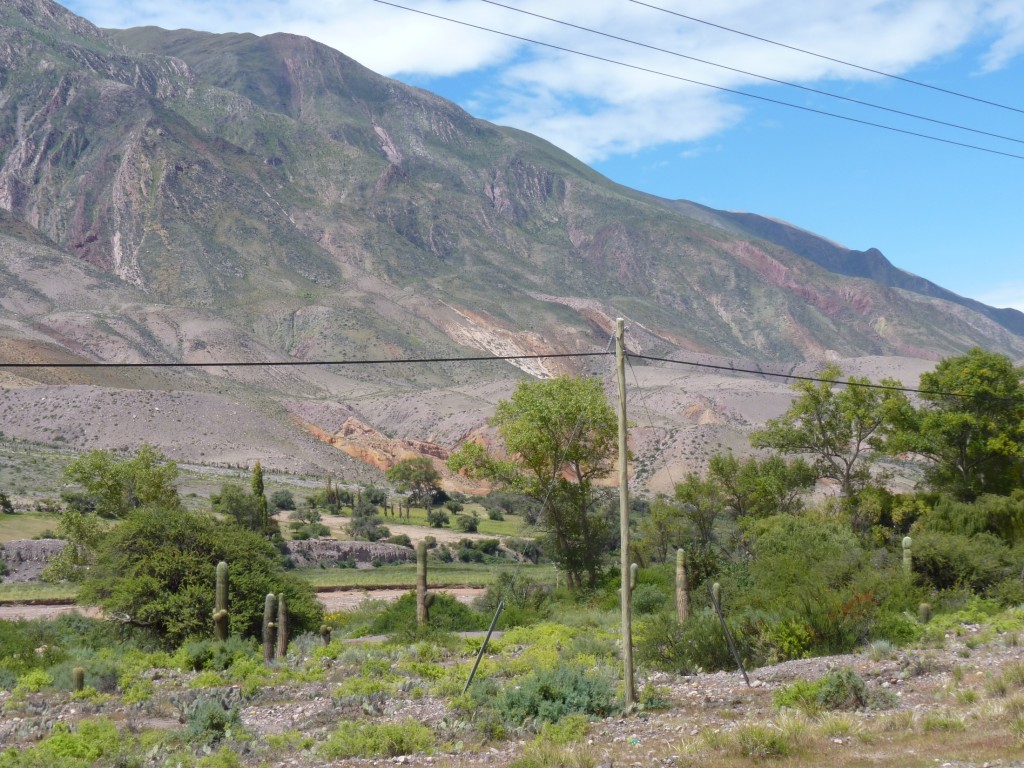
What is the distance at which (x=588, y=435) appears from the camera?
1465 inches

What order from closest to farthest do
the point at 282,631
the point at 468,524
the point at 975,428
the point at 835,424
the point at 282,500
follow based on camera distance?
the point at 282,631 < the point at 975,428 < the point at 835,424 < the point at 282,500 < the point at 468,524

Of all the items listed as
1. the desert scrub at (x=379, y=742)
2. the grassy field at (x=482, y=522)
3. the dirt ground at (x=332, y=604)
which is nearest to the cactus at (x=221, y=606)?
the desert scrub at (x=379, y=742)

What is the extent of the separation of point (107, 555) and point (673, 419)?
334 feet

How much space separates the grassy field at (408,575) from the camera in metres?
49.8

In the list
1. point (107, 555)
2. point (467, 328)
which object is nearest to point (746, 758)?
point (107, 555)

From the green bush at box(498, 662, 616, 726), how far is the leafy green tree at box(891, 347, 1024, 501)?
2786 cm

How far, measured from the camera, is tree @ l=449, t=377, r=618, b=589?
35719 mm

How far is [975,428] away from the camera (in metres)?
41.8

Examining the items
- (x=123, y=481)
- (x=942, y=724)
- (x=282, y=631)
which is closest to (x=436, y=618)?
(x=282, y=631)

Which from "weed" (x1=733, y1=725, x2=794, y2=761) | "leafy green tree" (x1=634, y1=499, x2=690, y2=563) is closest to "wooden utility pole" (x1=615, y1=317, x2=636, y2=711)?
"weed" (x1=733, y1=725, x2=794, y2=761)

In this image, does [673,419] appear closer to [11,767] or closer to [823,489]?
[823,489]

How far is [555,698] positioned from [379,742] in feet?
11.4

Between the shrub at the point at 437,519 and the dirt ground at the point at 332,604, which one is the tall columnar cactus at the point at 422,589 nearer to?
the dirt ground at the point at 332,604

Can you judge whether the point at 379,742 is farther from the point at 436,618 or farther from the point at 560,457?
the point at 560,457
